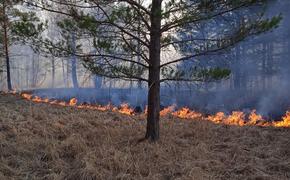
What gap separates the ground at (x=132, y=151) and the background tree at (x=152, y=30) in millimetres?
967

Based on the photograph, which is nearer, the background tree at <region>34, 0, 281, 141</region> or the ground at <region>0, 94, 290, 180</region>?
the ground at <region>0, 94, 290, 180</region>

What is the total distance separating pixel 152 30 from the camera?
22.1 feet

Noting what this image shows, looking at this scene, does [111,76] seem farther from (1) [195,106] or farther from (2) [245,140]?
(1) [195,106]

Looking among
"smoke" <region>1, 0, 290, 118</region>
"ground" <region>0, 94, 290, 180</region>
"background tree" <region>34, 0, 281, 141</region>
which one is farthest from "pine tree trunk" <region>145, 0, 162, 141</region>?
"smoke" <region>1, 0, 290, 118</region>

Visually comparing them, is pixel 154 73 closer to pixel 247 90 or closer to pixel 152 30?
pixel 152 30

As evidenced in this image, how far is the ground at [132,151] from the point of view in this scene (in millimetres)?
5168

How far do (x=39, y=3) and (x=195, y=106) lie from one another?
19.9 meters

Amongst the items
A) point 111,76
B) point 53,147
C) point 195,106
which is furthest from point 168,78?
point 195,106

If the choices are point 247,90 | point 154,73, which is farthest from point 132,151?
point 247,90

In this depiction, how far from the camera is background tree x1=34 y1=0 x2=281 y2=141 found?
625 centimetres

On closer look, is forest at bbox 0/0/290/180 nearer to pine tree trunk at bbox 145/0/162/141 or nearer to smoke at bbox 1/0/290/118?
pine tree trunk at bbox 145/0/162/141

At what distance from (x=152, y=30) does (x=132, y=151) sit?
238 cm

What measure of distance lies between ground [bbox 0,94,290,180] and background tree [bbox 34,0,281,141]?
0.97m

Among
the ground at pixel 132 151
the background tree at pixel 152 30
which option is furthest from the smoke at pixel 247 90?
Result: the background tree at pixel 152 30
